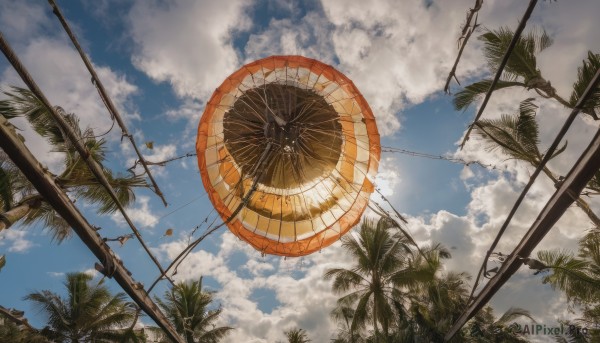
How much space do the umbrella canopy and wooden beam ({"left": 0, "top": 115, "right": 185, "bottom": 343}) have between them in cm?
310

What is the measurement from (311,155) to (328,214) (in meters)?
1.33

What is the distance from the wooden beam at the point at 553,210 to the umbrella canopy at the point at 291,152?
3122 millimetres

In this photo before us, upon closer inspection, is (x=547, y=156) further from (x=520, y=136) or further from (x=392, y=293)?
(x=392, y=293)

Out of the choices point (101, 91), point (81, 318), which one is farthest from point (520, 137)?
point (81, 318)

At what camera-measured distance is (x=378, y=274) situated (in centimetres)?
1934

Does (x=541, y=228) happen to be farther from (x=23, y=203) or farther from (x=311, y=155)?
(x=23, y=203)

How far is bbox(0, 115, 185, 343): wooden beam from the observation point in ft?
7.79

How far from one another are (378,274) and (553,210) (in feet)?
57.5

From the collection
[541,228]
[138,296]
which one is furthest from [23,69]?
[541,228]

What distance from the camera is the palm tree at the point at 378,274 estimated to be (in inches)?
736

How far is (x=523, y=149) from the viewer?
30.6 ft

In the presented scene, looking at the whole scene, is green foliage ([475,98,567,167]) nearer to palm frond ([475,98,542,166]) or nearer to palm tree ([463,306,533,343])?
palm frond ([475,98,542,166])

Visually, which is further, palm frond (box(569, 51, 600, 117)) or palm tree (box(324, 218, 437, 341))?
palm tree (box(324, 218, 437, 341))

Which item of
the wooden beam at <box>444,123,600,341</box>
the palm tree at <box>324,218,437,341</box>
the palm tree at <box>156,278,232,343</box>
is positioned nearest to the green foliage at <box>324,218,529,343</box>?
the palm tree at <box>324,218,437,341</box>
